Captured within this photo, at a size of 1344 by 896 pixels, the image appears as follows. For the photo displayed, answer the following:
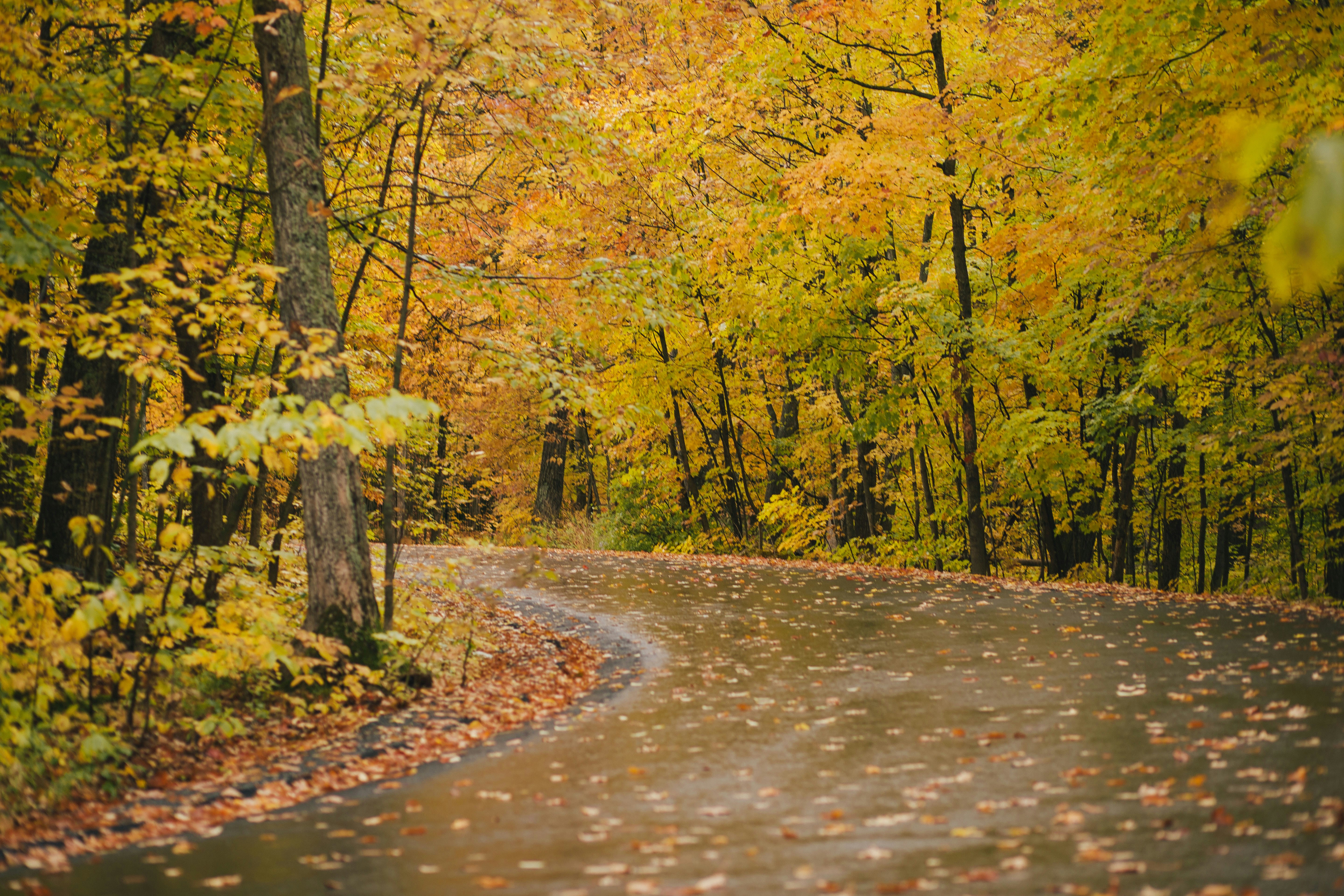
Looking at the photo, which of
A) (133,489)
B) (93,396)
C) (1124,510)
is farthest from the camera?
(1124,510)

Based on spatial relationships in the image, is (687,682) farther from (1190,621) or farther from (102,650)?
(1190,621)

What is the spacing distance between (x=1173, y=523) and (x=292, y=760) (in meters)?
19.9

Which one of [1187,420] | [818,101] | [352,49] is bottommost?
[1187,420]

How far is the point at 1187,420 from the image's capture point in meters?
22.5

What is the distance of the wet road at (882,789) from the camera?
4.25 metres

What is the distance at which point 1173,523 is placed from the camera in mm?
21562

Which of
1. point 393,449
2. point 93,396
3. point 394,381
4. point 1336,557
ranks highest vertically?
point 394,381

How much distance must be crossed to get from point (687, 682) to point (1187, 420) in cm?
1774

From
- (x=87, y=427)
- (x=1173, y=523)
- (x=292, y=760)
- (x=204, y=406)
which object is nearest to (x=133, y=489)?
(x=87, y=427)

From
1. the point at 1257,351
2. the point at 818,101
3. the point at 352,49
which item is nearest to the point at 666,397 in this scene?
the point at 818,101

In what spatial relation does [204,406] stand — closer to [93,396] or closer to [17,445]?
[17,445]

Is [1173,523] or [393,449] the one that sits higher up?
[393,449]

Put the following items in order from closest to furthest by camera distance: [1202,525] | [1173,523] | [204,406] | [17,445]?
1. [17,445]
2. [204,406]
3. [1173,523]
4. [1202,525]

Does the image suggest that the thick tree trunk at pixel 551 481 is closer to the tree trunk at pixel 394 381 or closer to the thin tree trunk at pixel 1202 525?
the thin tree trunk at pixel 1202 525
